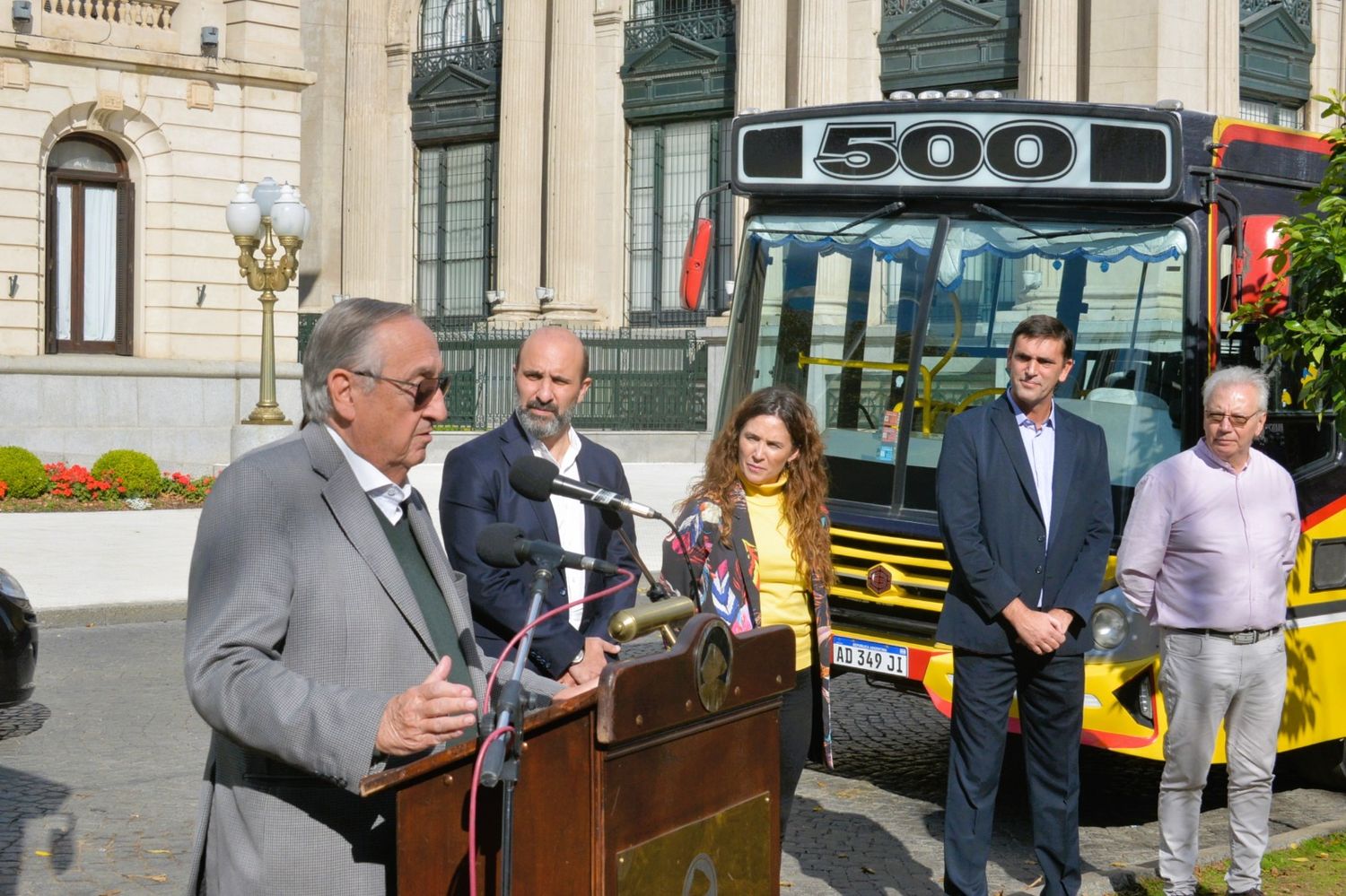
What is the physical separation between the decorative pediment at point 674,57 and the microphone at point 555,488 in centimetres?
3185

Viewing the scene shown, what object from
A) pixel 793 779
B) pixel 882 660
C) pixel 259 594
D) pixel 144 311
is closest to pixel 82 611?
pixel 882 660

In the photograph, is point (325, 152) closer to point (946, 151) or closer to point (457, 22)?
point (457, 22)

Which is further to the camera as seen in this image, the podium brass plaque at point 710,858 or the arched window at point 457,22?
the arched window at point 457,22

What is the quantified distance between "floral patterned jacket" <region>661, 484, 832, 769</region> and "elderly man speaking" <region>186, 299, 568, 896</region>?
2444 millimetres

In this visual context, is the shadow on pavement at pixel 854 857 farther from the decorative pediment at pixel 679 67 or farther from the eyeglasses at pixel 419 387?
the decorative pediment at pixel 679 67

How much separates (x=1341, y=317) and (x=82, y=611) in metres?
10.1

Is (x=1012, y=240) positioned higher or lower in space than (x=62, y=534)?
higher

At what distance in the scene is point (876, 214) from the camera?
8.38 meters

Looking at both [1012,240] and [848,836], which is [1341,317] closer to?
[1012,240]

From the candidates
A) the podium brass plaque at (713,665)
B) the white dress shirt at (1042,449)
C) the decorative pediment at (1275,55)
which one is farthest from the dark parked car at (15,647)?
the decorative pediment at (1275,55)

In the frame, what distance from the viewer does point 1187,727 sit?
20.4 ft

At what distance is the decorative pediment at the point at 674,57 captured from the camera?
113 feet

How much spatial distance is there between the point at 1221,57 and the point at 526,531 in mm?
25799

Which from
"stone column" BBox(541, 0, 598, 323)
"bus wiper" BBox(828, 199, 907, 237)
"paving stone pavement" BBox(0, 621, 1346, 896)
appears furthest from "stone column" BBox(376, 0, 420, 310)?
"bus wiper" BBox(828, 199, 907, 237)
